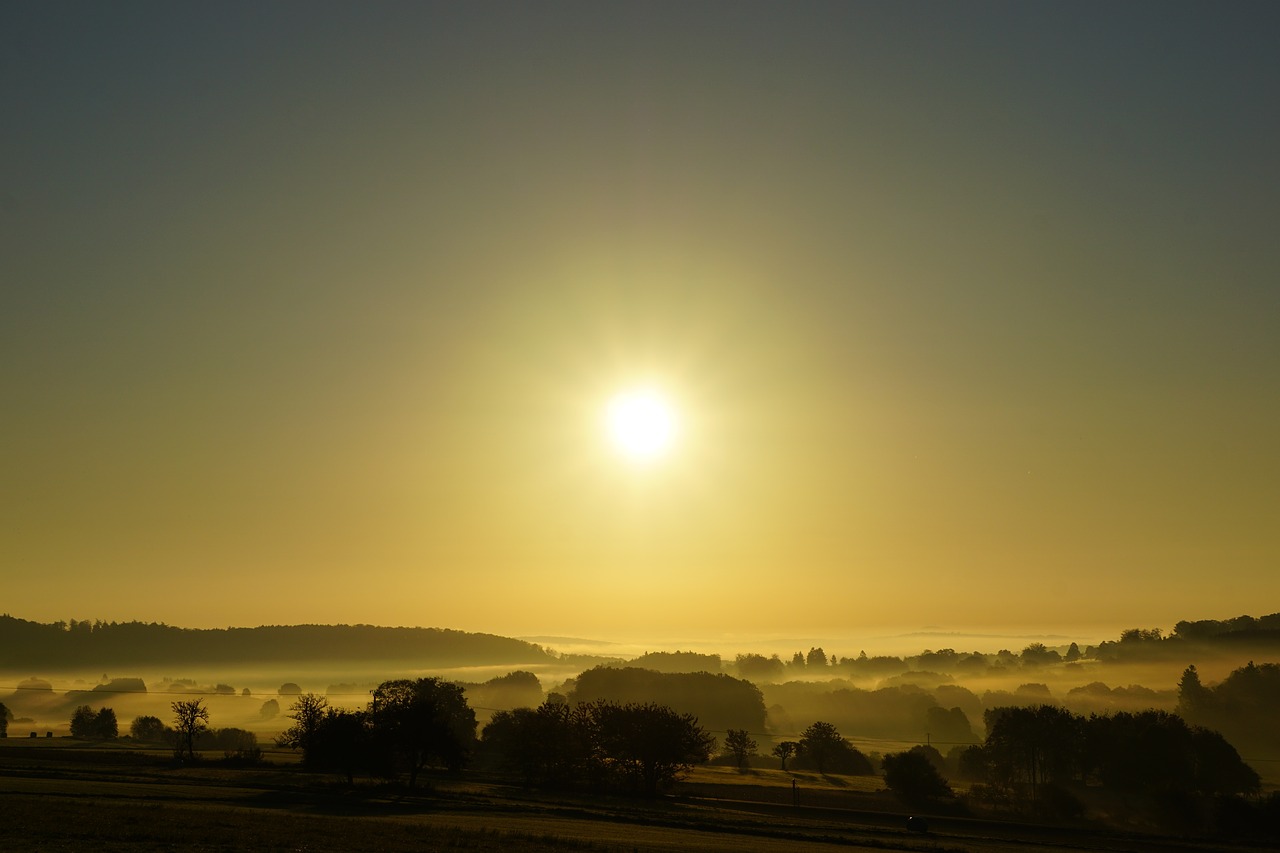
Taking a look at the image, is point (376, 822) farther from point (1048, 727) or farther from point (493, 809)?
point (1048, 727)

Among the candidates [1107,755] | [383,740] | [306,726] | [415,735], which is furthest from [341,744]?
[1107,755]

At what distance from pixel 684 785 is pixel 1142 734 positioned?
9351 centimetres

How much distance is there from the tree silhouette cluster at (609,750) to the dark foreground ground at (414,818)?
496 cm

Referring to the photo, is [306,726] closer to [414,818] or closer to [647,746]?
[647,746]

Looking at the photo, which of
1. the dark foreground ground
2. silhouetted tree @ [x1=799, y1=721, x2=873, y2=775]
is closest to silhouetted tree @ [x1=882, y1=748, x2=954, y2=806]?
the dark foreground ground

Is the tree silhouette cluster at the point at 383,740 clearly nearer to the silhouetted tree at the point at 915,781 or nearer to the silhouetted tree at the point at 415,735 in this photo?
the silhouetted tree at the point at 415,735

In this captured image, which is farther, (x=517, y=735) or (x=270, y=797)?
(x=517, y=735)

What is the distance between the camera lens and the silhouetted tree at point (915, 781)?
111062mm

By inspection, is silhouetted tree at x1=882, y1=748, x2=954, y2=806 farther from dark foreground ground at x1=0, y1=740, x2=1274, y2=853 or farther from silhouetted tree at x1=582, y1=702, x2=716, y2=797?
silhouetted tree at x1=582, y1=702, x2=716, y2=797

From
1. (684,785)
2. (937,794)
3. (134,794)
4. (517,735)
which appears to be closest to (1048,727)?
(937,794)

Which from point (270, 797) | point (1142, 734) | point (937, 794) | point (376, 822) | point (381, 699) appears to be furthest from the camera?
point (1142, 734)

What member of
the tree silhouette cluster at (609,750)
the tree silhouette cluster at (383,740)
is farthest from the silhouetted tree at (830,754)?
the tree silhouette cluster at (383,740)

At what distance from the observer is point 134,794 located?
66.6 meters

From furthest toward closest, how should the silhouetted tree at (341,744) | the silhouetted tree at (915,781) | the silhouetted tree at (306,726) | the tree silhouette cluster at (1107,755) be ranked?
the tree silhouette cluster at (1107,755)
the silhouetted tree at (915,781)
the silhouetted tree at (306,726)
the silhouetted tree at (341,744)
